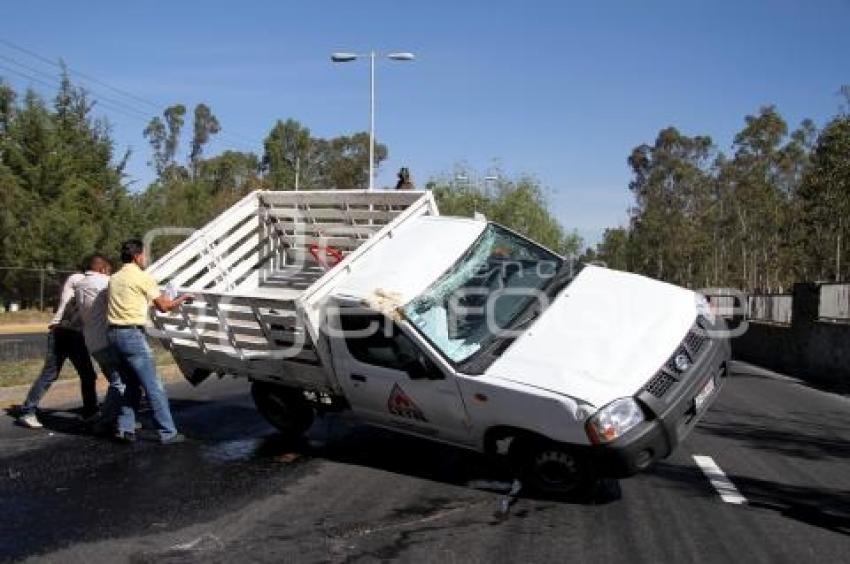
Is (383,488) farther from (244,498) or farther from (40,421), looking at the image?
(40,421)

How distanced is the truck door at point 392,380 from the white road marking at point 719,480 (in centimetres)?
199

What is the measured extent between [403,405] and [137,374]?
2707 mm

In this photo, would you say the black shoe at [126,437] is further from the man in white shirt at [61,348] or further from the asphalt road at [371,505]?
the man in white shirt at [61,348]

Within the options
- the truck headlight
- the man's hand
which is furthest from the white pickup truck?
the man's hand

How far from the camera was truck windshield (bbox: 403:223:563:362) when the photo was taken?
283 inches

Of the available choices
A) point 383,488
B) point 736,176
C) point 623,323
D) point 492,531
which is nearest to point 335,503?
point 383,488

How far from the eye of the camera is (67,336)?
30.8ft

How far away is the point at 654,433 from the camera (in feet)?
20.4

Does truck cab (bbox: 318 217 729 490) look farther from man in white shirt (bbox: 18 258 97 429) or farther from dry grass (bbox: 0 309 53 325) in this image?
dry grass (bbox: 0 309 53 325)

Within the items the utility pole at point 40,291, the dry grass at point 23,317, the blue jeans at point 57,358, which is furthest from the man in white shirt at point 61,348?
the utility pole at point 40,291

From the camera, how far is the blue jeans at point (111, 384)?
8664mm

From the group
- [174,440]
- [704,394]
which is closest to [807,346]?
[704,394]

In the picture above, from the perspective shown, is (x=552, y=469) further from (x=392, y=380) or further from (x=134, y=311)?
(x=134, y=311)

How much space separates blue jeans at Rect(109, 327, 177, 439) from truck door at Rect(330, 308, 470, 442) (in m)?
1.96
